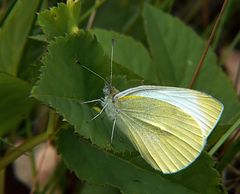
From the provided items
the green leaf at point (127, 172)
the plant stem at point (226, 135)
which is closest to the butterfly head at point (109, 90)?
the green leaf at point (127, 172)

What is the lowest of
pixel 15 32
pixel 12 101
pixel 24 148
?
pixel 24 148

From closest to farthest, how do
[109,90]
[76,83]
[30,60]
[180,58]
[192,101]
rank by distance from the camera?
[76,83], [109,90], [192,101], [30,60], [180,58]

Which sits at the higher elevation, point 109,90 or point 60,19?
point 60,19

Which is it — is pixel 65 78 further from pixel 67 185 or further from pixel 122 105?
pixel 67 185

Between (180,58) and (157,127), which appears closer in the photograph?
(157,127)

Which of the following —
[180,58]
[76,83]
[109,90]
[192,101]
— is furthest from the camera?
[180,58]

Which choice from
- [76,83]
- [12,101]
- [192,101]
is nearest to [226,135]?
[192,101]

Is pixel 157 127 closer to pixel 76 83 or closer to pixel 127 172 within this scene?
pixel 127 172

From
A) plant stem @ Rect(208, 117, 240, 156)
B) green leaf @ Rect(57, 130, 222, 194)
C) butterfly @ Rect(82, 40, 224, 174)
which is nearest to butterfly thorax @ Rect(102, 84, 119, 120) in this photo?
butterfly @ Rect(82, 40, 224, 174)
